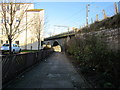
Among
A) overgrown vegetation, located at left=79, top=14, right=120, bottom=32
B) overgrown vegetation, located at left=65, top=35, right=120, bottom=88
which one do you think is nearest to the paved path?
overgrown vegetation, located at left=65, top=35, right=120, bottom=88

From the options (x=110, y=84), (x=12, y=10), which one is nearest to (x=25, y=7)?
(x=12, y=10)

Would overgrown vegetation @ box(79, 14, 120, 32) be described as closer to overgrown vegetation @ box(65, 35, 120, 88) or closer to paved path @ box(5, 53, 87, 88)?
overgrown vegetation @ box(65, 35, 120, 88)

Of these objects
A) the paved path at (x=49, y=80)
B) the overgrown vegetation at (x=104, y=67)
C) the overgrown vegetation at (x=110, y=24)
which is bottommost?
the paved path at (x=49, y=80)

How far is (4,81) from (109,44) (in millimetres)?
5634

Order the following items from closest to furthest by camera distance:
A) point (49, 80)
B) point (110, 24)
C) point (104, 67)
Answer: point (104, 67), point (49, 80), point (110, 24)

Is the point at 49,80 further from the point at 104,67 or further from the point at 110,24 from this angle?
the point at 110,24

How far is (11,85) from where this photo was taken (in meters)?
5.00

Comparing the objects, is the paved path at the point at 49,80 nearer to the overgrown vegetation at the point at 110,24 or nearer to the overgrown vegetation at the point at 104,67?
the overgrown vegetation at the point at 104,67

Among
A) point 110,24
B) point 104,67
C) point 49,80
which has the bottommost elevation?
point 49,80

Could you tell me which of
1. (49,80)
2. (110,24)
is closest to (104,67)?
(49,80)

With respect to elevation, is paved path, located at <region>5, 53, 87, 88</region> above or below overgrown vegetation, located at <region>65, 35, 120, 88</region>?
below

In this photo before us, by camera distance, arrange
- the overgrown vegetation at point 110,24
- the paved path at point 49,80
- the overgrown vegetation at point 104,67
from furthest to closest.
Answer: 1. the overgrown vegetation at point 110,24
2. the paved path at point 49,80
3. the overgrown vegetation at point 104,67

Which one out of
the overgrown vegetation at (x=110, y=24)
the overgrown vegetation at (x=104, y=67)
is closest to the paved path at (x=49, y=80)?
the overgrown vegetation at (x=104, y=67)

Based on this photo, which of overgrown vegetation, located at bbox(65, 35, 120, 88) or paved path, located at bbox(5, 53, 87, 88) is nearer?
overgrown vegetation, located at bbox(65, 35, 120, 88)
